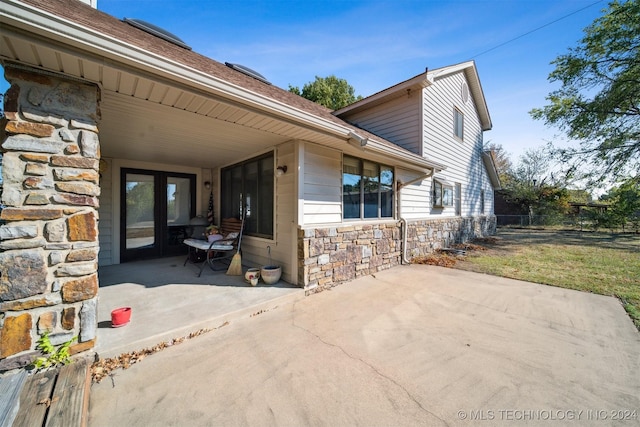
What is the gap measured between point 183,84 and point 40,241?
1.73 meters

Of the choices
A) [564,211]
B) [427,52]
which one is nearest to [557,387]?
[427,52]

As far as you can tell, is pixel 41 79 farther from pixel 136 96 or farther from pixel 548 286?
pixel 548 286

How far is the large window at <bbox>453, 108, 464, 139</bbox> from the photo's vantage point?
8998 millimetres

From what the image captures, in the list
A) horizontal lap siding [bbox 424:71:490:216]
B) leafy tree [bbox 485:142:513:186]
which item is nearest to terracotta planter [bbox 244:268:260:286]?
horizontal lap siding [bbox 424:71:490:216]

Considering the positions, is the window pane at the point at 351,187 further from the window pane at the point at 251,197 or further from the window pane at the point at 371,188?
the window pane at the point at 251,197

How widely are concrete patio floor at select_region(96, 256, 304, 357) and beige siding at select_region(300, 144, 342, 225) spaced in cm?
131

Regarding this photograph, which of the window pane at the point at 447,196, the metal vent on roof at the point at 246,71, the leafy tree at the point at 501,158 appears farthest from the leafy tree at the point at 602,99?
the metal vent on roof at the point at 246,71

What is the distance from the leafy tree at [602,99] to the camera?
9.27m

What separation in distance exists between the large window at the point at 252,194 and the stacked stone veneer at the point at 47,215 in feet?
9.00

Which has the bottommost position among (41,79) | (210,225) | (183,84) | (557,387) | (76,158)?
(557,387)

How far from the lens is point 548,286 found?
4531mm

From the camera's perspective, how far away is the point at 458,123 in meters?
9.32

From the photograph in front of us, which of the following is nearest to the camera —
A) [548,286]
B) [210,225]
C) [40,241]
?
[40,241]

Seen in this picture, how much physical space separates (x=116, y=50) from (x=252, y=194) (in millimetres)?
3418
